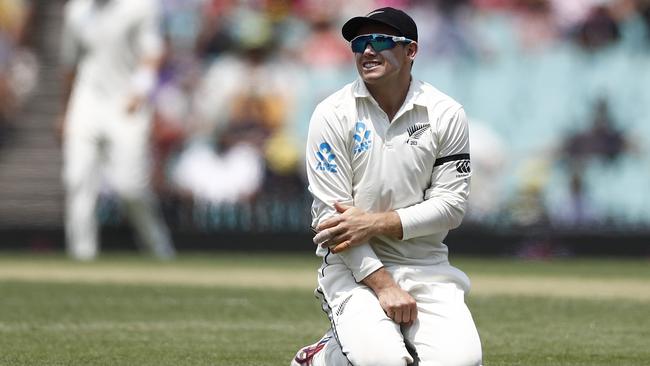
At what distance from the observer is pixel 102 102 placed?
1547 cm

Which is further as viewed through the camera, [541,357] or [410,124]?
[541,357]

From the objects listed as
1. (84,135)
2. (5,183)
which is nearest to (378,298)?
(84,135)

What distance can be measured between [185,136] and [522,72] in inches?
160

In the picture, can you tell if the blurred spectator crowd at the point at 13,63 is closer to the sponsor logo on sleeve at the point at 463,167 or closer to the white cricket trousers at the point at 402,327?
the white cricket trousers at the point at 402,327

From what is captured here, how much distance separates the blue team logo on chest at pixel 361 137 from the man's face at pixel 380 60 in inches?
7.7

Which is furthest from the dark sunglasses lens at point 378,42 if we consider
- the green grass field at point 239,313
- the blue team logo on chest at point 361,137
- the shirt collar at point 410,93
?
the green grass field at point 239,313

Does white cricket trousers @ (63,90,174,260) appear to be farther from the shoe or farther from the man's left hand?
the man's left hand

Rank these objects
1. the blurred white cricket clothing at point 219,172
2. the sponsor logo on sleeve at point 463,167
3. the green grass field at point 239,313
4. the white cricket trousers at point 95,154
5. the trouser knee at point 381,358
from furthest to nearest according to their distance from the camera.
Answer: the blurred white cricket clothing at point 219,172 < the white cricket trousers at point 95,154 < the green grass field at point 239,313 < the sponsor logo on sleeve at point 463,167 < the trouser knee at point 381,358

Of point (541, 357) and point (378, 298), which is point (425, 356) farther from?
point (541, 357)

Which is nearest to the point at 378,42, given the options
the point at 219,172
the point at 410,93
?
the point at 410,93

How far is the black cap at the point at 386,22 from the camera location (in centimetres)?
639

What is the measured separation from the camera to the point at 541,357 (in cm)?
784

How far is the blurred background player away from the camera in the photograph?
15.2 meters

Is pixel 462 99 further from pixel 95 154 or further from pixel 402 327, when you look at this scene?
pixel 402 327
